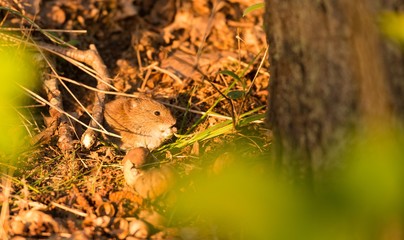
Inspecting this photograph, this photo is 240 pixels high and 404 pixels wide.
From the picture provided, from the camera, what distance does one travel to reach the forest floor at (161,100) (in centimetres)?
377

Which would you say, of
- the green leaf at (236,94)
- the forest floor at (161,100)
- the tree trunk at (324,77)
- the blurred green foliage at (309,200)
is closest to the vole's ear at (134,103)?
the forest floor at (161,100)

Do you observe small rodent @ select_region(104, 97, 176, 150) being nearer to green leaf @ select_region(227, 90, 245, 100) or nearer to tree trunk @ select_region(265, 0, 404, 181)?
green leaf @ select_region(227, 90, 245, 100)

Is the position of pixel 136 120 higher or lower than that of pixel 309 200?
lower

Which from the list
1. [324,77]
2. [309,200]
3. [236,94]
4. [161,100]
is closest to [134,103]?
[161,100]

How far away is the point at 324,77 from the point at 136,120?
282cm

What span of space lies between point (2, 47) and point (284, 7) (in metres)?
3.22

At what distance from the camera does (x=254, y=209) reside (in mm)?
1961

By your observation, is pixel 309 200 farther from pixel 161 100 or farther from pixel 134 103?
pixel 161 100

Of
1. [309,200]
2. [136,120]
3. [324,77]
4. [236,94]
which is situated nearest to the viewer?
[309,200]

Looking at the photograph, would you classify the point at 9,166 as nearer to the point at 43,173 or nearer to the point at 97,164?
the point at 43,173

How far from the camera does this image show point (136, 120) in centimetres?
548

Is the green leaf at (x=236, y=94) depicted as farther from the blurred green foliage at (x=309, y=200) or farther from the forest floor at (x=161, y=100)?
the blurred green foliage at (x=309, y=200)

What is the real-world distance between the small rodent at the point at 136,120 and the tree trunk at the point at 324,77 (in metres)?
2.06

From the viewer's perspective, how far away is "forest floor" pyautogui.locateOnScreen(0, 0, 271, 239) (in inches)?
148
